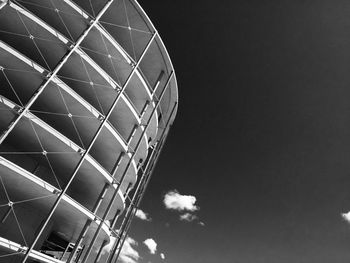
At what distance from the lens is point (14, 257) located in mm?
14422

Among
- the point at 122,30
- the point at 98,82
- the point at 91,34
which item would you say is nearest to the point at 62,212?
the point at 98,82

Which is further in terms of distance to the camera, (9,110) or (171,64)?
(171,64)

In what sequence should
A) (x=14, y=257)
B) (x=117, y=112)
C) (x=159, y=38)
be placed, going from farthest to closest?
(x=159, y=38) → (x=117, y=112) → (x=14, y=257)

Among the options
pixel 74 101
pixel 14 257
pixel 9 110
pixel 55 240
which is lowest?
pixel 14 257

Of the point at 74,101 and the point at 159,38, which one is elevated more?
the point at 159,38

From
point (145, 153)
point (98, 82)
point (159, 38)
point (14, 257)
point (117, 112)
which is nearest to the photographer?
point (14, 257)

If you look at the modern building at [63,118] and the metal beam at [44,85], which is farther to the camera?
the modern building at [63,118]

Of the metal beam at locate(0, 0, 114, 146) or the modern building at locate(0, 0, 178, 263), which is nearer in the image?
the metal beam at locate(0, 0, 114, 146)

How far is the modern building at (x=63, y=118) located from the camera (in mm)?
13141

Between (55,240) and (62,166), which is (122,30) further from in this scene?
(55,240)

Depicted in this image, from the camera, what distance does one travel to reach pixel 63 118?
1614 cm

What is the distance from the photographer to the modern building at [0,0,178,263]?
1314 centimetres

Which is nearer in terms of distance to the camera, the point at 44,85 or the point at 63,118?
the point at 44,85

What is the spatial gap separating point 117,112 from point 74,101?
13.5 feet
